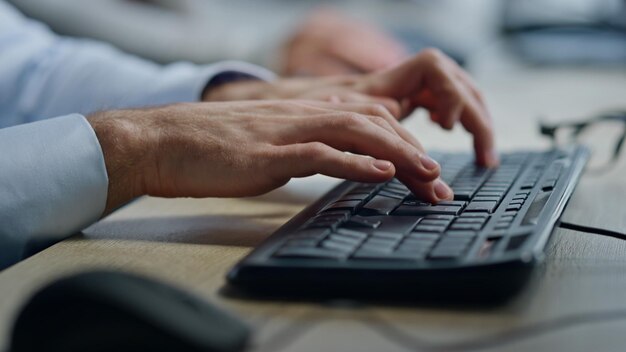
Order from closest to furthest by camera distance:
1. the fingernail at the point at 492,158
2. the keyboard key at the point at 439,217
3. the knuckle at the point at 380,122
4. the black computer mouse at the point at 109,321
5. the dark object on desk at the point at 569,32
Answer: the black computer mouse at the point at 109,321 → the keyboard key at the point at 439,217 → the knuckle at the point at 380,122 → the fingernail at the point at 492,158 → the dark object on desk at the point at 569,32

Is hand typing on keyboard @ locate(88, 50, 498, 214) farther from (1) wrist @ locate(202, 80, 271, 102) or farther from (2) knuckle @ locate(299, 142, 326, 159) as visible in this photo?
(1) wrist @ locate(202, 80, 271, 102)

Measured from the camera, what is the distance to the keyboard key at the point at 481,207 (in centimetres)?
59

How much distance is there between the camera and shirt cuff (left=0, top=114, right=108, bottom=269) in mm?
610

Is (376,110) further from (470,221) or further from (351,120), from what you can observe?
(470,221)

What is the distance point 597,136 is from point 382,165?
2.29ft

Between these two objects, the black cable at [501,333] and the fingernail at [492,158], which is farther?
the fingernail at [492,158]

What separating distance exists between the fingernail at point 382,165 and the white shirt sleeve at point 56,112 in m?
0.22

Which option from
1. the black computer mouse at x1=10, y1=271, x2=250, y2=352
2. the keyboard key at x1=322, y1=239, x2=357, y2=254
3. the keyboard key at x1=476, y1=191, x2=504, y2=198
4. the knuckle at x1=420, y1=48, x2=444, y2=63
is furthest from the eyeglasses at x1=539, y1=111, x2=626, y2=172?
the black computer mouse at x1=10, y1=271, x2=250, y2=352

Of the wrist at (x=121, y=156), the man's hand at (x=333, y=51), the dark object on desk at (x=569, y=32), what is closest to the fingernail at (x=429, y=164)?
the wrist at (x=121, y=156)

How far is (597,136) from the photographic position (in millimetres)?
1205

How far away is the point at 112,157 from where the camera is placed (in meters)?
0.66

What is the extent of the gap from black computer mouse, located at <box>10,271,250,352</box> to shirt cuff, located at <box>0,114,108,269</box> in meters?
0.26

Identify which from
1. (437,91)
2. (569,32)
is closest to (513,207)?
(437,91)

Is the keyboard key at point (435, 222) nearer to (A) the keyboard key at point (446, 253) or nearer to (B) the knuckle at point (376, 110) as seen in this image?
(A) the keyboard key at point (446, 253)
